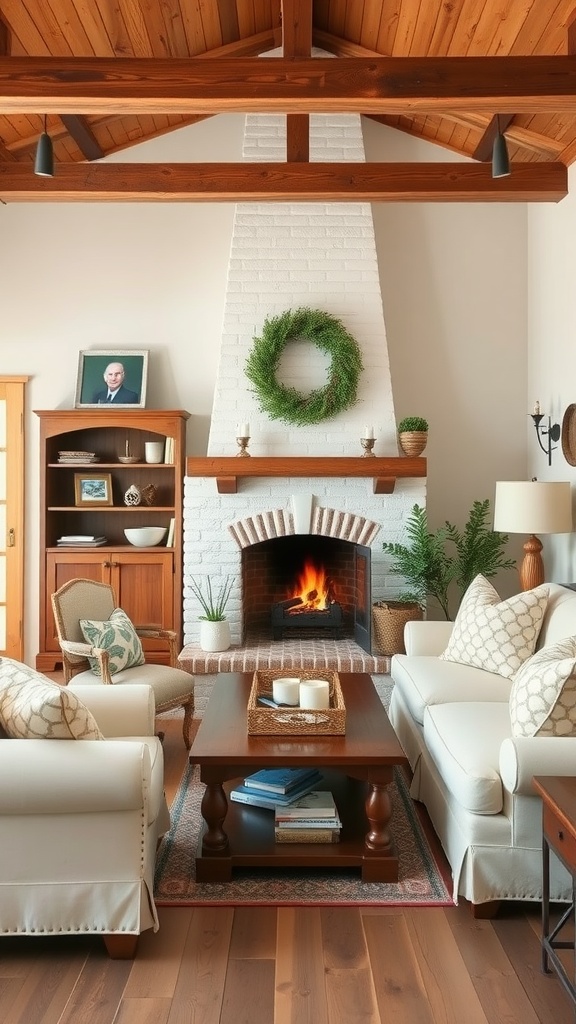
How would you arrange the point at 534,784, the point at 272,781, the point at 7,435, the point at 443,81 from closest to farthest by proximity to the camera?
1. the point at 534,784
2. the point at 272,781
3. the point at 443,81
4. the point at 7,435

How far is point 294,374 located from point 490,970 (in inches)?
161

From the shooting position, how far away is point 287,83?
382 centimetres

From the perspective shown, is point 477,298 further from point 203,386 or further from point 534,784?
point 534,784

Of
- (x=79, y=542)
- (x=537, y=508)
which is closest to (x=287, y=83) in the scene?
(x=537, y=508)

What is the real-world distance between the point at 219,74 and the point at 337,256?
7.23 ft

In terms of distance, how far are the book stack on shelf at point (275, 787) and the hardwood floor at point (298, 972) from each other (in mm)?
544

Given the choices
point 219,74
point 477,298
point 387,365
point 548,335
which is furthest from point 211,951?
point 477,298

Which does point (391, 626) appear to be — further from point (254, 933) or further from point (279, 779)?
point (254, 933)

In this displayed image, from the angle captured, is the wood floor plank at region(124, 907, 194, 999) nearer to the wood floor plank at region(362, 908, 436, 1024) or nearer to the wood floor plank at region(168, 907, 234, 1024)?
the wood floor plank at region(168, 907, 234, 1024)

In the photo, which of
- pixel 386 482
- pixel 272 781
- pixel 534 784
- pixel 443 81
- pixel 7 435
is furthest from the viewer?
→ pixel 7 435

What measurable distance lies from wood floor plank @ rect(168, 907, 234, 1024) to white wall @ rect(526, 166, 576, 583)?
11.0 feet

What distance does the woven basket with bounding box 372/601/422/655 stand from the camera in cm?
553

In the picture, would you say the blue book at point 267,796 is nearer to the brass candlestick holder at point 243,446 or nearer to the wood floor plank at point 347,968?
the wood floor plank at point 347,968

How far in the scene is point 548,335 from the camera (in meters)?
5.81
